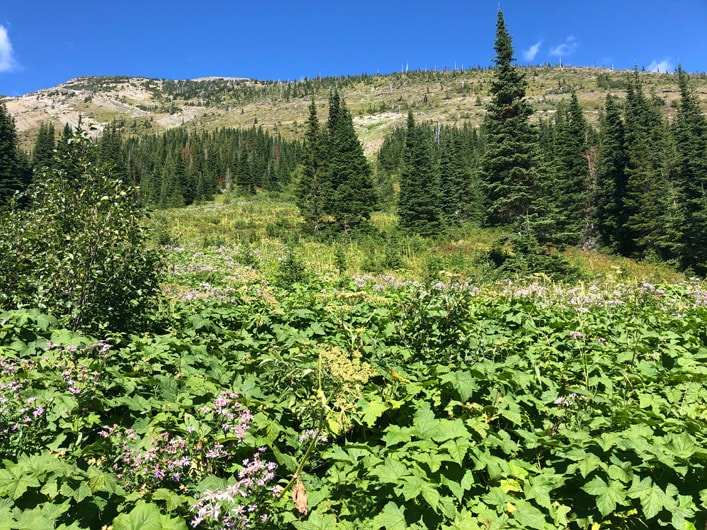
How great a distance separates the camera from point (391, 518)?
2.66 metres

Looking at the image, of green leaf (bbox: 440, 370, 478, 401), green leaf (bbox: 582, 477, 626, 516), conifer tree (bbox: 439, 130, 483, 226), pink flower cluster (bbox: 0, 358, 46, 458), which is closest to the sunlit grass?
Result: conifer tree (bbox: 439, 130, 483, 226)

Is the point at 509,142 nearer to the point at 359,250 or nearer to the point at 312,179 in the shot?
the point at 359,250

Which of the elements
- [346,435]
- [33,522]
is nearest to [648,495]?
[346,435]

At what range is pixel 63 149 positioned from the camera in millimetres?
6270

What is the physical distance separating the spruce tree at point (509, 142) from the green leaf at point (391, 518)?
2252 centimetres

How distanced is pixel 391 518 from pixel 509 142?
24396 mm

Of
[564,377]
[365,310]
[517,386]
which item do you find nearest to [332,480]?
[517,386]

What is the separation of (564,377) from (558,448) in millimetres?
1455

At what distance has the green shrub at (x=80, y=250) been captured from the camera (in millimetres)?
5465

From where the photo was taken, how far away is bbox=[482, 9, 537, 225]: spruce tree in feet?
77.1

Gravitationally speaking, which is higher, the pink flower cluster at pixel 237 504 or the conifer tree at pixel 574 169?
the conifer tree at pixel 574 169

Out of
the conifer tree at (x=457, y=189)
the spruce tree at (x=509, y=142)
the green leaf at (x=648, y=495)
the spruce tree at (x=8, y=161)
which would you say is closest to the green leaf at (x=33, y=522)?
the green leaf at (x=648, y=495)

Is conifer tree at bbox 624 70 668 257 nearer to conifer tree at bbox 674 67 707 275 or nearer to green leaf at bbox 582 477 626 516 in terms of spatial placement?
conifer tree at bbox 674 67 707 275

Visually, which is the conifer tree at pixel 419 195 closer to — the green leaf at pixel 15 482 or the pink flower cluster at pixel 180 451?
the pink flower cluster at pixel 180 451
